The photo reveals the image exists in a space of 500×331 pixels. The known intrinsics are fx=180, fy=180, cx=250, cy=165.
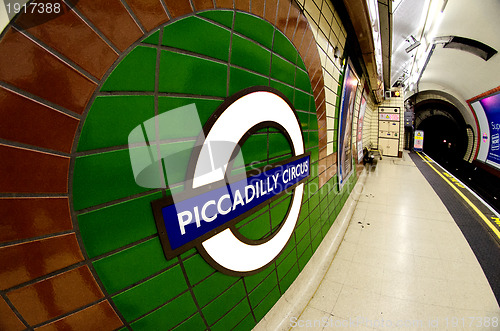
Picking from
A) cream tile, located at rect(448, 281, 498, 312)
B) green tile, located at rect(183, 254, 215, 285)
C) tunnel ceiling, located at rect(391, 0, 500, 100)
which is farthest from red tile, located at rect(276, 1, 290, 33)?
cream tile, located at rect(448, 281, 498, 312)

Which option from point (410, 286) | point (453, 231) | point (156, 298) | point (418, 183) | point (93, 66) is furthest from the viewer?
point (418, 183)

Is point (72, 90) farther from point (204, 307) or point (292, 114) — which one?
point (292, 114)

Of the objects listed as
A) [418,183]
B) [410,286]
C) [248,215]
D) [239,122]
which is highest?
[239,122]

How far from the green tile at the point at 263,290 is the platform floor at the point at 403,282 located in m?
0.25

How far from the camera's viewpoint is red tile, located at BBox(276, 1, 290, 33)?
47.6 inches

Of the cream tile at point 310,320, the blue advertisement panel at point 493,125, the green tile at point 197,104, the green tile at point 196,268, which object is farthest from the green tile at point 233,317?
the blue advertisement panel at point 493,125

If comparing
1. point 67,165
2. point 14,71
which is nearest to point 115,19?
point 14,71

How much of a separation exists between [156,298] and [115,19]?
3.58ft

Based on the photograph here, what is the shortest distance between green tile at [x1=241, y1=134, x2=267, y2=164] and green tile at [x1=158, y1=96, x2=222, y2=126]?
11.5 inches

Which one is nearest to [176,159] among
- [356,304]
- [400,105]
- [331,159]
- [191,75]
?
[191,75]

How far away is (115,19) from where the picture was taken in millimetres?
593

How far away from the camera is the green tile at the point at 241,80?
38.7 inches

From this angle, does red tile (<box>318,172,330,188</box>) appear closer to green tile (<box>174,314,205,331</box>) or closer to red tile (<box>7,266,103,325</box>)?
green tile (<box>174,314,205,331</box>)

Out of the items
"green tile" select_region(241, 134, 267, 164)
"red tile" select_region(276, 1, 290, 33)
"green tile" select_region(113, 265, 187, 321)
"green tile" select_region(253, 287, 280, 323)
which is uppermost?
"red tile" select_region(276, 1, 290, 33)
